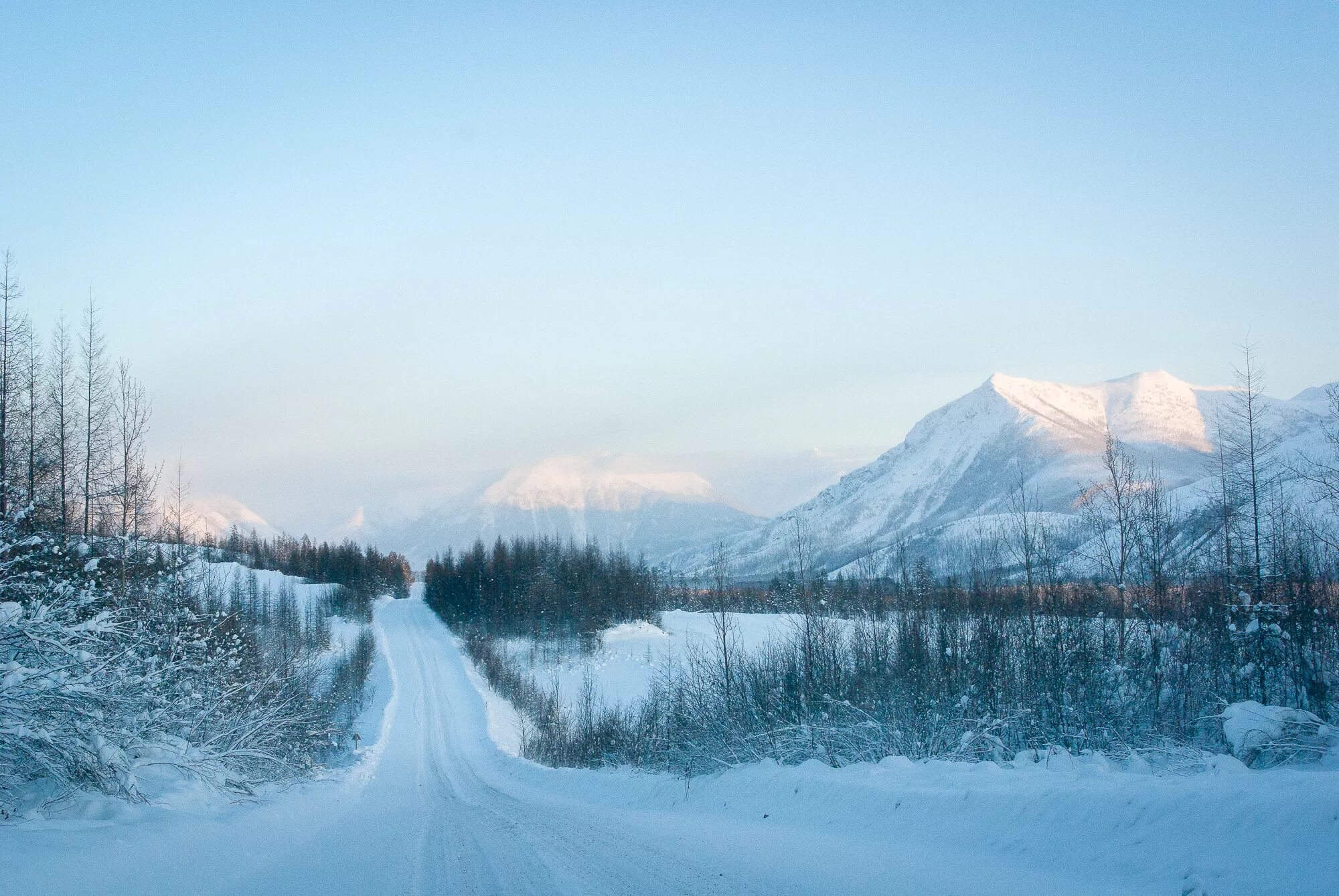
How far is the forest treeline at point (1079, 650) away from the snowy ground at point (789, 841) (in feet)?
9.40

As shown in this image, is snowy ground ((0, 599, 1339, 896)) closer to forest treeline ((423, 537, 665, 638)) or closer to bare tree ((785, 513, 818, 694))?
bare tree ((785, 513, 818, 694))

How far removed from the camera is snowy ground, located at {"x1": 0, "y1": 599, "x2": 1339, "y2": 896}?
5426 mm

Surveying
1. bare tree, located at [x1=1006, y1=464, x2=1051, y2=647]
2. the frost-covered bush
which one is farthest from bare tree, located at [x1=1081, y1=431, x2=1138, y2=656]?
the frost-covered bush

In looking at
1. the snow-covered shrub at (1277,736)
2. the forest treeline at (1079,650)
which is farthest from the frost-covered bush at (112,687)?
the snow-covered shrub at (1277,736)

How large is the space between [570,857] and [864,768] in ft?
13.9

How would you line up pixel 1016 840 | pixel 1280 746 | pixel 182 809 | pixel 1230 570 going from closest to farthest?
1. pixel 1016 840
2. pixel 1280 746
3. pixel 182 809
4. pixel 1230 570

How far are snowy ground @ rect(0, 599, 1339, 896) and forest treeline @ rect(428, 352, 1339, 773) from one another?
2.86 m

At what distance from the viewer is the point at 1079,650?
16.3 m

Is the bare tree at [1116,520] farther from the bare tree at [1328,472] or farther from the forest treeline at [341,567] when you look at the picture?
the forest treeline at [341,567]

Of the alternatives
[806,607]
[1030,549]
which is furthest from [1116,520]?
[806,607]

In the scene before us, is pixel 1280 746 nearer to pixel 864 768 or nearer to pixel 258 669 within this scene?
pixel 864 768

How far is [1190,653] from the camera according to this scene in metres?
15.6

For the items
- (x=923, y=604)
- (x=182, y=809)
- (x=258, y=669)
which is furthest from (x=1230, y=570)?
(x=258, y=669)

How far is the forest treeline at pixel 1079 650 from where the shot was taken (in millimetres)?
13656
